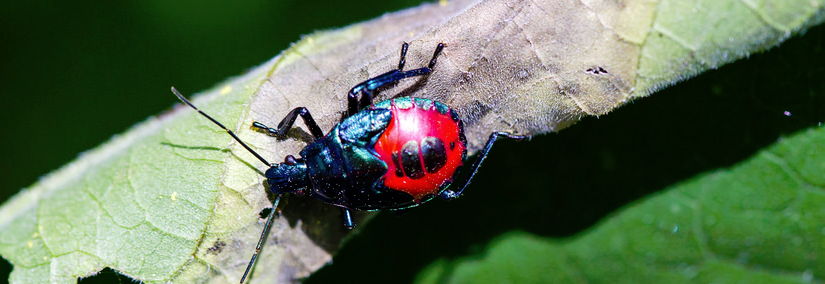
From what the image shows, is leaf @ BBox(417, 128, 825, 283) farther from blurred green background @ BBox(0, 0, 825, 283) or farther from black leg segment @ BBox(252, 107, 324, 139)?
black leg segment @ BBox(252, 107, 324, 139)

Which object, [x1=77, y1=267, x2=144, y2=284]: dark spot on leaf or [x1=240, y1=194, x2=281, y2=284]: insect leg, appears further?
[x1=77, y1=267, x2=144, y2=284]: dark spot on leaf

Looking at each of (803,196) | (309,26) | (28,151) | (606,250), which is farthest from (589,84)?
(28,151)

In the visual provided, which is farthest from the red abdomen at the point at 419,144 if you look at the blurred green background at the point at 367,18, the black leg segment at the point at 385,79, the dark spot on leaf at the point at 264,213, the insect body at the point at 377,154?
the dark spot on leaf at the point at 264,213

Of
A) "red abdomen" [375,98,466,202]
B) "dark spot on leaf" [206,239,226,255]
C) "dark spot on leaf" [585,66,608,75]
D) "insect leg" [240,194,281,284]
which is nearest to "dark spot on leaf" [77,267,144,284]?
"dark spot on leaf" [206,239,226,255]

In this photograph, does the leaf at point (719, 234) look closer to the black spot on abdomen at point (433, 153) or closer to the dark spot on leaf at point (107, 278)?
the black spot on abdomen at point (433, 153)

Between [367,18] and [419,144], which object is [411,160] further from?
[367,18]

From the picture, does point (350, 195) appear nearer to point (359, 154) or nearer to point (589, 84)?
point (359, 154)

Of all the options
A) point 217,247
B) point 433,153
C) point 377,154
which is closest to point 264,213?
point 217,247
